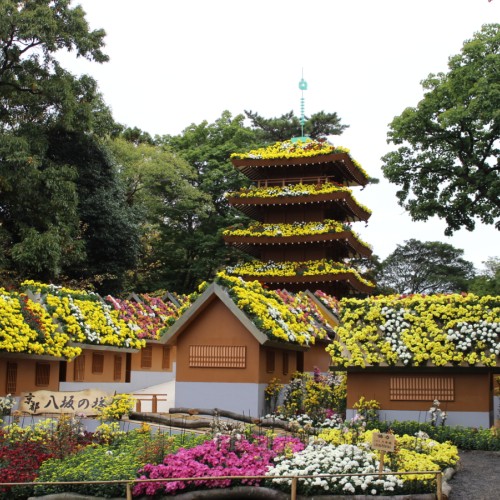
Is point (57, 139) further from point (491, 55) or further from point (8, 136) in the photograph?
point (491, 55)

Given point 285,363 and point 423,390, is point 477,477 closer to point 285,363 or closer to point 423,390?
point 423,390

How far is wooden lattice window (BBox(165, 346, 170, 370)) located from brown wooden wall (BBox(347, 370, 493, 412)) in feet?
51.3

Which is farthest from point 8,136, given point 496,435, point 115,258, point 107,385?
point 496,435

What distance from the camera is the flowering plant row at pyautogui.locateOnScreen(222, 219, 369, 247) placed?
51141mm

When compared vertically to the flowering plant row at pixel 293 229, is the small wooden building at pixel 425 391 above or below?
below

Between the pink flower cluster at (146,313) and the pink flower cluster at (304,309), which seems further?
the pink flower cluster at (146,313)

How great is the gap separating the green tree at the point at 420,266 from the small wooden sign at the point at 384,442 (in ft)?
184

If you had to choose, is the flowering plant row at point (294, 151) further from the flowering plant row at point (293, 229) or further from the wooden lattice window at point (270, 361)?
the wooden lattice window at point (270, 361)

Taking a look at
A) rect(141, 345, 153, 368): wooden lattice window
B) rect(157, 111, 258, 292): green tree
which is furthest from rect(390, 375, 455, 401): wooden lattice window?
rect(157, 111, 258, 292): green tree

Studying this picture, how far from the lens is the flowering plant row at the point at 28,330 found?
2414 cm

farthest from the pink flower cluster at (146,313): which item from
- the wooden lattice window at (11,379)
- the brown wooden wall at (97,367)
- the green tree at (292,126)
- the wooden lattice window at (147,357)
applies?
the green tree at (292,126)

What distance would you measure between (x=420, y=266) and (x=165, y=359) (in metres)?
A: 38.3

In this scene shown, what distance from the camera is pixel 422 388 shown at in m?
24.0

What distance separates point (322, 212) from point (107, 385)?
2483 cm
